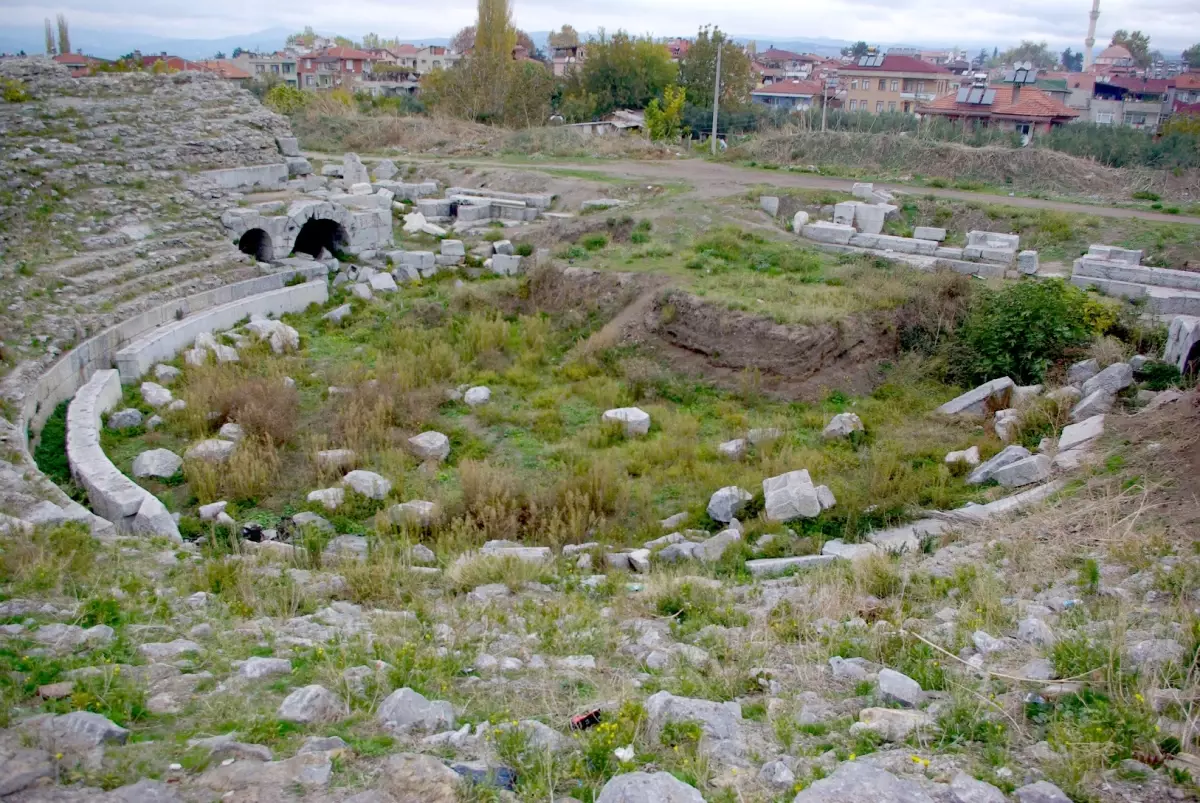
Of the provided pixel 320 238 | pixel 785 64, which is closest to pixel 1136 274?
pixel 320 238

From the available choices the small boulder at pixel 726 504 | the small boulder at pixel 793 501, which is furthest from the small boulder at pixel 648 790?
the small boulder at pixel 726 504

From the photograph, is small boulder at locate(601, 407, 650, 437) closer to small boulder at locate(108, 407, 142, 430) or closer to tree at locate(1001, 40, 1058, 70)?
small boulder at locate(108, 407, 142, 430)

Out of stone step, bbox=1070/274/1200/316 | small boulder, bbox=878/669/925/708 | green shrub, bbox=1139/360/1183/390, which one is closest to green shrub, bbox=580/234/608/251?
stone step, bbox=1070/274/1200/316

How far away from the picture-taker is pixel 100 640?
19.3 ft

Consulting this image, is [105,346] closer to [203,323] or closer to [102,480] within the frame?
[203,323]

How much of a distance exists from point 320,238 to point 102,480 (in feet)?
39.1

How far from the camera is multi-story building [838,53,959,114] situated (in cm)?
6247

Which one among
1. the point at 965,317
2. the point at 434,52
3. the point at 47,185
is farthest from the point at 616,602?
the point at 434,52

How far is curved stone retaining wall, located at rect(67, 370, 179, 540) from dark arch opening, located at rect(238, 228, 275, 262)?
6.94 metres

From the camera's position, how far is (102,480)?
32.4 ft

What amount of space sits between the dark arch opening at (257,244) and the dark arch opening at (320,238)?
1.05 m

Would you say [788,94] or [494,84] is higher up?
[788,94]

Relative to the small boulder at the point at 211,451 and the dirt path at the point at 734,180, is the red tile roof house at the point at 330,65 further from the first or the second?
the small boulder at the point at 211,451

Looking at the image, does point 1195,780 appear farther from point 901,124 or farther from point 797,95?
point 797,95
